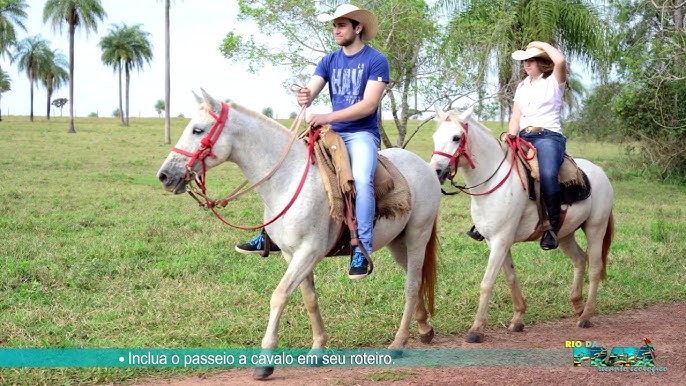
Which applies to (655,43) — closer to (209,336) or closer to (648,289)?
(648,289)

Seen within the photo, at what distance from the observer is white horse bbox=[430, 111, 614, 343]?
21.2 feet

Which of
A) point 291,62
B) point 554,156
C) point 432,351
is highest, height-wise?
point 291,62

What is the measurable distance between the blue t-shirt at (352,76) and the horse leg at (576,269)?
3.04m

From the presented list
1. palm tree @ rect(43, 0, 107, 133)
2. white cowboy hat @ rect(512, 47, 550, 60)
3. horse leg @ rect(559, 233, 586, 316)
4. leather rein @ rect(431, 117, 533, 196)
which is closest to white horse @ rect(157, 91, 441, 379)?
leather rein @ rect(431, 117, 533, 196)

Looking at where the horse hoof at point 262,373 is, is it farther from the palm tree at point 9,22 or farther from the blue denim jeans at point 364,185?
the palm tree at point 9,22

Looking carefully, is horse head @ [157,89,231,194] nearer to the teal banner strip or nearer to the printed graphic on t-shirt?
the printed graphic on t-shirt

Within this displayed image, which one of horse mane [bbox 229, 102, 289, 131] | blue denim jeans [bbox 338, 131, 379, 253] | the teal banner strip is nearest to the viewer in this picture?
horse mane [bbox 229, 102, 289, 131]

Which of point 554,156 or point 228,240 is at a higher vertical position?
point 554,156

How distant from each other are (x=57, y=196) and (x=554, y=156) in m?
11.0

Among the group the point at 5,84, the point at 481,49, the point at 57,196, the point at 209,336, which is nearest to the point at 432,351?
the point at 209,336

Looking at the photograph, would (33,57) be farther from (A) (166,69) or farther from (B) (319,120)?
Answer: (B) (319,120)

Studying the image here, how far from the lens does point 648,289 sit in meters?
8.50

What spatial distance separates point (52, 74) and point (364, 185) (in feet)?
215

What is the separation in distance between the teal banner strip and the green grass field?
0.16 m
